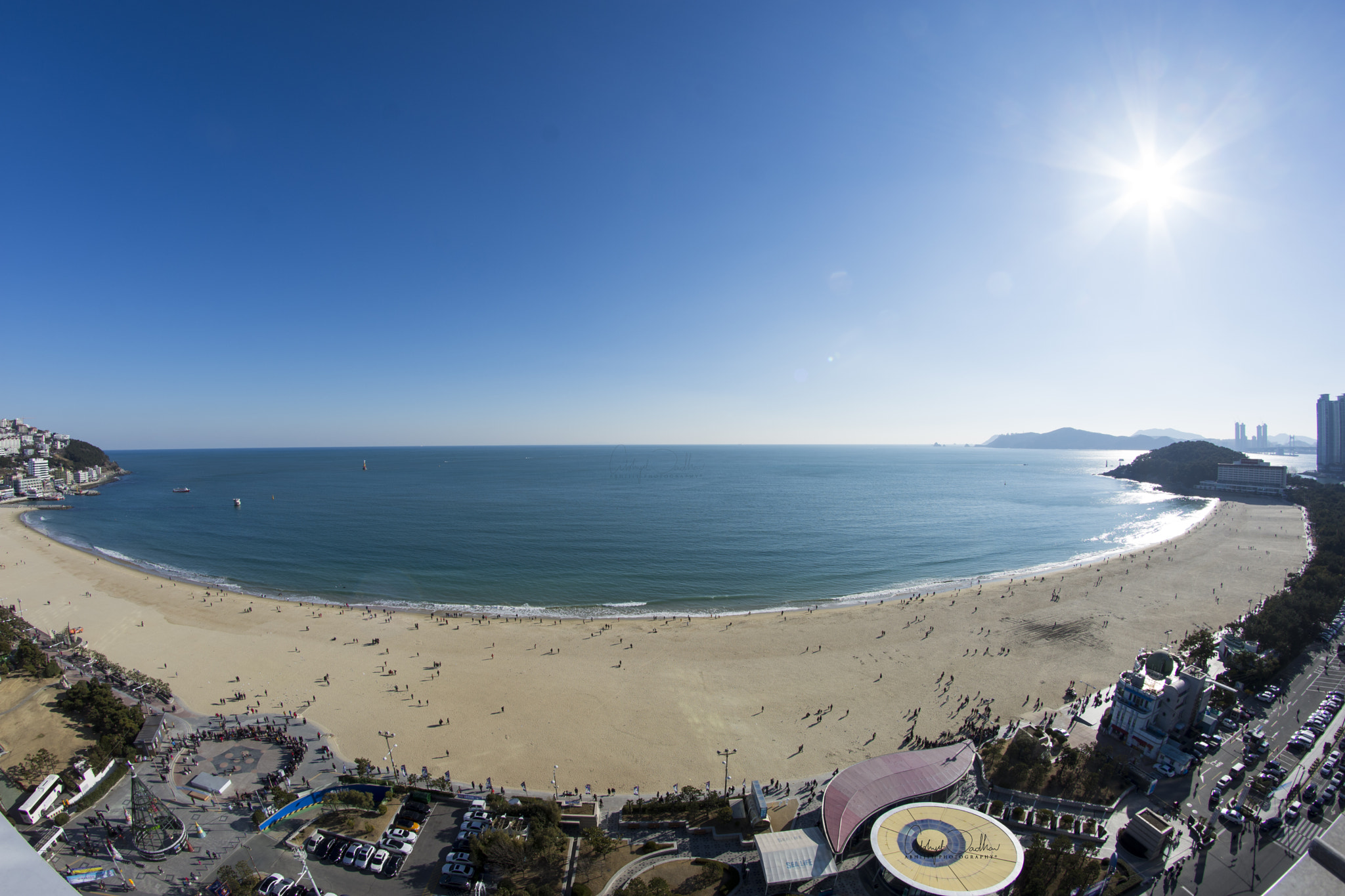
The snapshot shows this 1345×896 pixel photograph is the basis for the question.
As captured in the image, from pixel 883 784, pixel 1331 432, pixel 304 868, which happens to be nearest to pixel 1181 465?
pixel 1331 432

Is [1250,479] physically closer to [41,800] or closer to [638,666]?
[638,666]

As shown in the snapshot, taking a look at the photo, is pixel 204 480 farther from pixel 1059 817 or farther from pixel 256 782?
pixel 1059 817

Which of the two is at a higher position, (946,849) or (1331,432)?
(1331,432)

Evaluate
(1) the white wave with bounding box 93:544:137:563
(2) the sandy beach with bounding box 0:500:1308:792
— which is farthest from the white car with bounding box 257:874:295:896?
(1) the white wave with bounding box 93:544:137:563

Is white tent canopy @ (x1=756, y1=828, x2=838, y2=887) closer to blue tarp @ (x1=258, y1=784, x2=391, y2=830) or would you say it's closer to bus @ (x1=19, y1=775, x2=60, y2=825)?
blue tarp @ (x1=258, y1=784, x2=391, y2=830)

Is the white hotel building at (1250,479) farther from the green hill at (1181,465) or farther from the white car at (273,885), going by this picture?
the white car at (273,885)
